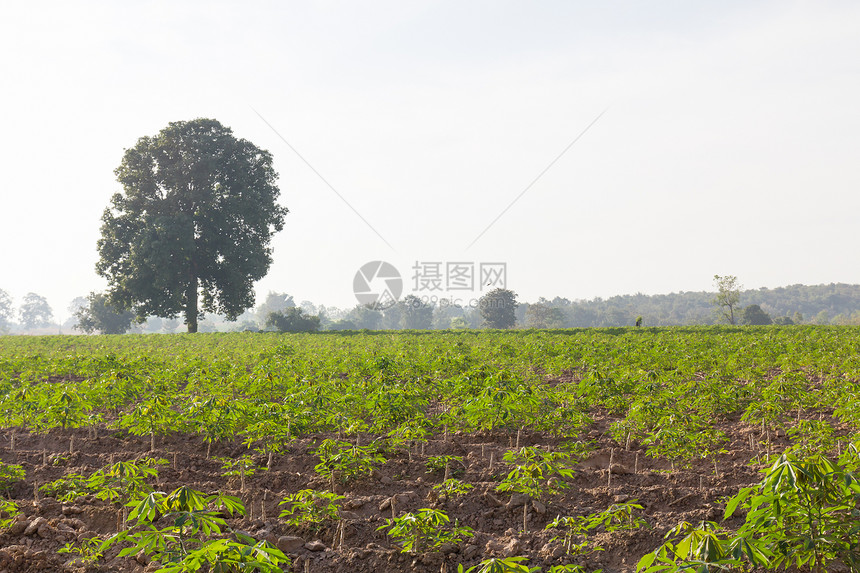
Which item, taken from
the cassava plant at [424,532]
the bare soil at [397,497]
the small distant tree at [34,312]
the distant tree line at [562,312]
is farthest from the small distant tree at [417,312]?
the small distant tree at [34,312]

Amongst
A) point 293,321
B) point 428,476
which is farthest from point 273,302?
point 428,476

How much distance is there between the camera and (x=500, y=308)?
85938mm

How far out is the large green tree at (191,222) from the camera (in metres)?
36.2

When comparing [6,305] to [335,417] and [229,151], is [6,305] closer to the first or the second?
[229,151]

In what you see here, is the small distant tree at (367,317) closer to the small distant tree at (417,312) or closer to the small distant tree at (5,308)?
the small distant tree at (417,312)

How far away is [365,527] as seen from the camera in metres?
5.47

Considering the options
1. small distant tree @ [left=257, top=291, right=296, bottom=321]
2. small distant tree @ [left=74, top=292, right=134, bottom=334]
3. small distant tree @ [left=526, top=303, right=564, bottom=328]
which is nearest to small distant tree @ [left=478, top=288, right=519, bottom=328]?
small distant tree @ [left=526, top=303, right=564, bottom=328]

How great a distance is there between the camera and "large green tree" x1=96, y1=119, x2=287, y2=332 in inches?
1425

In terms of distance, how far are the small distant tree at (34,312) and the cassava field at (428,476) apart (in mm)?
197687

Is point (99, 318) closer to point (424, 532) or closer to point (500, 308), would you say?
point (500, 308)

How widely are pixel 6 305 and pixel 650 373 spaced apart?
188672mm

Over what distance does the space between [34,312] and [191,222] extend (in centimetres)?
17678

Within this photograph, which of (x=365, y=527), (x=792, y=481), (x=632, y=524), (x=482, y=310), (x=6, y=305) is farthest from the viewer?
(x=6, y=305)

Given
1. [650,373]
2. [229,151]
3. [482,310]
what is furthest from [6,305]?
[650,373]
